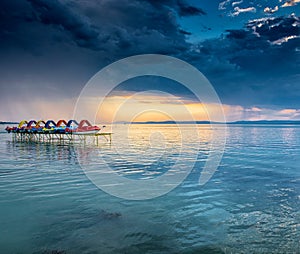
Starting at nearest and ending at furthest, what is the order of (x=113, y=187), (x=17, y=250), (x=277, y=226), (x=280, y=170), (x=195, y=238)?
(x=17, y=250), (x=195, y=238), (x=277, y=226), (x=113, y=187), (x=280, y=170)

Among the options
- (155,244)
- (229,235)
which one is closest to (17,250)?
(155,244)

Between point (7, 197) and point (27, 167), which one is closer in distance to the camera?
point (7, 197)

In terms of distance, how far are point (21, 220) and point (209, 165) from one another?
16393mm

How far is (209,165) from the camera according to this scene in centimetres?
2191

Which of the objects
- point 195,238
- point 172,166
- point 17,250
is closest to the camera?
point 17,250

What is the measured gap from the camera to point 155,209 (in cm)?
1034

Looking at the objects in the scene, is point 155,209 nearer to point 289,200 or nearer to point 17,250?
point 17,250

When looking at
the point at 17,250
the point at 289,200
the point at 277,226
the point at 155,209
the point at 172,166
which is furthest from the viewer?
the point at 172,166

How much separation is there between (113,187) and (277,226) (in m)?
8.58

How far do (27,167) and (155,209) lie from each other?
14.1 meters

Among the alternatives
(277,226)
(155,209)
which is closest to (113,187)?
(155,209)

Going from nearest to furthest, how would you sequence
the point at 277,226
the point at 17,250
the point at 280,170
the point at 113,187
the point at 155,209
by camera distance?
the point at 17,250
the point at 277,226
the point at 155,209
the point at 113,187
the point at 280,170

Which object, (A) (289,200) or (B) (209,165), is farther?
(B) (209,165)

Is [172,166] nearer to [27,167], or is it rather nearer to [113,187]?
[113,187]
